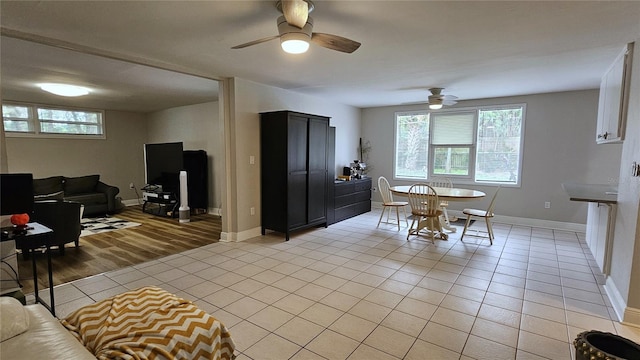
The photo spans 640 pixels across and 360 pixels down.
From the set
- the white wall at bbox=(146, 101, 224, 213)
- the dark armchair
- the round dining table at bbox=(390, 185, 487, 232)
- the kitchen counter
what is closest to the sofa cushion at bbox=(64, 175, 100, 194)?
the white wall at bbox=(146, 101, 224, 213)

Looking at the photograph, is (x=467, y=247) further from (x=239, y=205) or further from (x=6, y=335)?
A: (x=6, y=335)

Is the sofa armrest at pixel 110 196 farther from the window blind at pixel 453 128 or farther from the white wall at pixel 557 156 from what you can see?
the white wall at pixel 557 156

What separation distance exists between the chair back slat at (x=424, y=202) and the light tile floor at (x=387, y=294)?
45cm

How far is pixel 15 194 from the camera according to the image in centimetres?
235

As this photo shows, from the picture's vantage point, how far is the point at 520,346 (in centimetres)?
206

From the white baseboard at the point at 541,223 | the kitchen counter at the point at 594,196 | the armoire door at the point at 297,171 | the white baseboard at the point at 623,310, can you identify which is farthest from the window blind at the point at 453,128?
the white baseboard at the point at 623,310

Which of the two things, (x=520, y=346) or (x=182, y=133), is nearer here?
(x=520, y=346)

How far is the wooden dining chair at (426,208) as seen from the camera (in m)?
4.41

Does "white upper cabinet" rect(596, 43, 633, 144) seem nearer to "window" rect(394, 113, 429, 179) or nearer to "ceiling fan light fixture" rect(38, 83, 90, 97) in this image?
"window" rect(394, 113, 429, 179)

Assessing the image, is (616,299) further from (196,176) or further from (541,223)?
(196,176)

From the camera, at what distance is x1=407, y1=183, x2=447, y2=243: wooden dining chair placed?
4414 millimetres

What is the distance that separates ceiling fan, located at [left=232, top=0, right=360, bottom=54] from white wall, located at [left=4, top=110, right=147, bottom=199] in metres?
6.51

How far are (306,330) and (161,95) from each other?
5.12m

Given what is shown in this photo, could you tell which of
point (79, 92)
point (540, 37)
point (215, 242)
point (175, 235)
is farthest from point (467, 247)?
point (79, 92)
